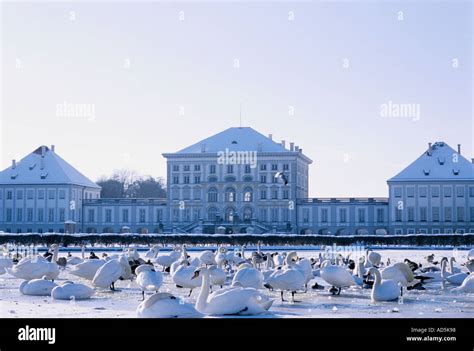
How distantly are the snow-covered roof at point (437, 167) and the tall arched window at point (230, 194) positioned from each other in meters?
14.8

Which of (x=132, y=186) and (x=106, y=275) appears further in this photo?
(x=132, y=186)

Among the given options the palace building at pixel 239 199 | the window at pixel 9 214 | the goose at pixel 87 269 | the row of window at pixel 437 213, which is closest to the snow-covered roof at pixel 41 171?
the palace building at pixel 239 199

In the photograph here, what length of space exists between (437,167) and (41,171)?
3709 centimetres

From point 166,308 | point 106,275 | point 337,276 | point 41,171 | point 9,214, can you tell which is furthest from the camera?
point 41,171

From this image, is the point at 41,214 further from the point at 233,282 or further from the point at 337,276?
the point at 233,282

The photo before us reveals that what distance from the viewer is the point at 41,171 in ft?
273

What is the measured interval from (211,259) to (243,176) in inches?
2352

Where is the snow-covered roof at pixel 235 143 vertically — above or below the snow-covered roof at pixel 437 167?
above

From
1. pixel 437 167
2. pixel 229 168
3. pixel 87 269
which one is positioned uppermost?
pixel 229 168

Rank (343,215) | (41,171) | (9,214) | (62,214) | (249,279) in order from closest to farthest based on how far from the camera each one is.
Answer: (249,279) < (343,215) < (62,214) < (9,214) < (41,171)

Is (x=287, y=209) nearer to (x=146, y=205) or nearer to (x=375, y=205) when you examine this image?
(x=375, y=205)

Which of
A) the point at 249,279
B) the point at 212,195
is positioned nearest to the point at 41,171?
the point at 212,195

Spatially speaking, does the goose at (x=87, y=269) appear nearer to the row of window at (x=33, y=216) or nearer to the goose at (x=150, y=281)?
the goose at (x=150, y=281)

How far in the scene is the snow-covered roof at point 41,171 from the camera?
8238 cm
